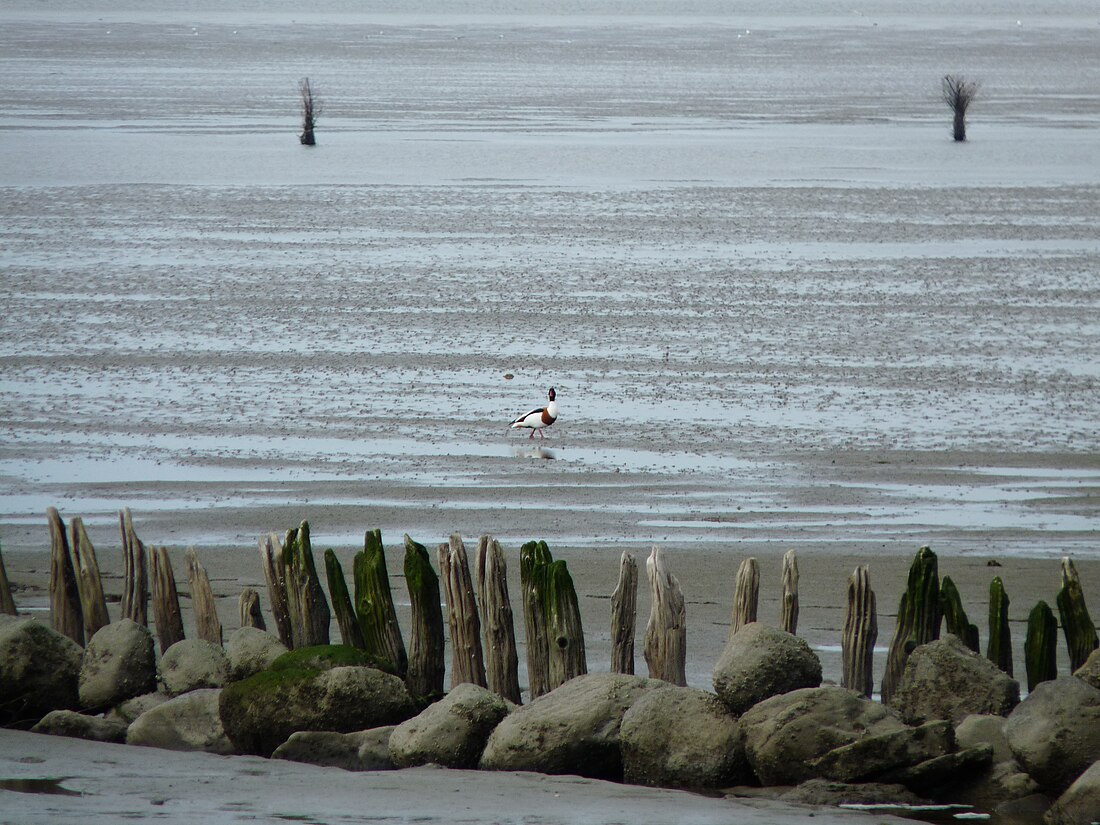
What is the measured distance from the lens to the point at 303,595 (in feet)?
29.2

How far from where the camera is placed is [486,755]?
8133mm

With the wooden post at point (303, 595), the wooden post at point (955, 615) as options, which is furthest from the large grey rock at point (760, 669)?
the wooden post at point (303, 595)

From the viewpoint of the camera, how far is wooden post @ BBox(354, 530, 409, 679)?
8.76m

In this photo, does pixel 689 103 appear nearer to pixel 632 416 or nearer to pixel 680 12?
pixel 632 416

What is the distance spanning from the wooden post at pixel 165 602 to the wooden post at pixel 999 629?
438cm

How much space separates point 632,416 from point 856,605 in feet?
28.2

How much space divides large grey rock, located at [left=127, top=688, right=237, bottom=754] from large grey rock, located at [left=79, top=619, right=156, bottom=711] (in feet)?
1.24

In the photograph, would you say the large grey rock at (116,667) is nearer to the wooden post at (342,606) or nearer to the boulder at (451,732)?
the wooden post at (342,606)

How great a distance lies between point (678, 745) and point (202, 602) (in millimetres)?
2832

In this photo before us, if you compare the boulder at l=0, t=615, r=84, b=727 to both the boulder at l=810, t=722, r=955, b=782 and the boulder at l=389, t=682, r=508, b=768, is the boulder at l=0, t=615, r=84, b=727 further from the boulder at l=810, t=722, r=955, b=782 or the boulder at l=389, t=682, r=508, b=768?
the boulder at l=810, t=722, r=955, b=782

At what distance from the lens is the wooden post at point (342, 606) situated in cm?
871

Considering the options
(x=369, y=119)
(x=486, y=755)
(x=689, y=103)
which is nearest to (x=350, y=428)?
(x=486, y=755)

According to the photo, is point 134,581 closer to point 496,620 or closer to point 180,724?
point 180,724

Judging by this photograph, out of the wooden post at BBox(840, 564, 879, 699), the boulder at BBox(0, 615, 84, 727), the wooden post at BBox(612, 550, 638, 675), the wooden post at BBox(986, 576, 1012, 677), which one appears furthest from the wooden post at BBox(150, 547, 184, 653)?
the wooden post at BBox(986, 576, 1012, 677)
